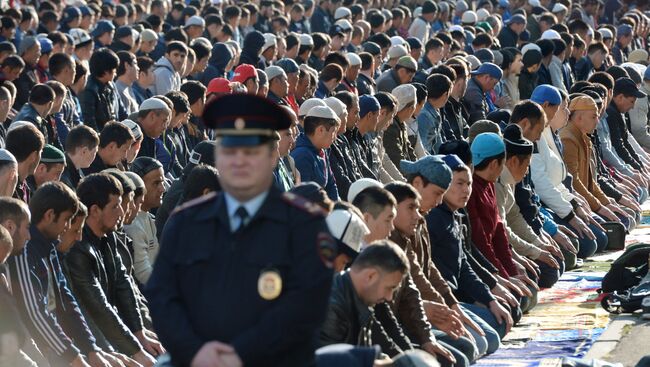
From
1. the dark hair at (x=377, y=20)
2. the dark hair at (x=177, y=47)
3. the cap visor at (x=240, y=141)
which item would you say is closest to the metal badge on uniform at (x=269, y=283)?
the cap visor at (x=240, y=141)

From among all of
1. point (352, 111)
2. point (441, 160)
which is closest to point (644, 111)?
point (352, 111)

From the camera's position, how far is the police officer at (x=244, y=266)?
4652 mm

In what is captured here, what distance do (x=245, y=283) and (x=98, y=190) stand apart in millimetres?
2972

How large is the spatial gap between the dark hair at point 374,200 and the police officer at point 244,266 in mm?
2618

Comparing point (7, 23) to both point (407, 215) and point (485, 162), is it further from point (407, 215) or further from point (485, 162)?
point (407, 215)

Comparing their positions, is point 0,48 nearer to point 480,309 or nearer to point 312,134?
point 312,134

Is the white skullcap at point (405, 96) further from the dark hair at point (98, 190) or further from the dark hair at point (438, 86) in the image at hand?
the dark hair at point (98, 190)

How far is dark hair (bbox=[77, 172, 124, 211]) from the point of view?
7.49m

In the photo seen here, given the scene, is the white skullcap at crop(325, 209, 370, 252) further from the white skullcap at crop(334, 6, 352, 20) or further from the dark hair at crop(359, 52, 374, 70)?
the white skullcap at crop(334, 6, 352, 20)

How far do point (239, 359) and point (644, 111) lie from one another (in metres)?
12.3

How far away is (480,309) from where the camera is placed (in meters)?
9.08

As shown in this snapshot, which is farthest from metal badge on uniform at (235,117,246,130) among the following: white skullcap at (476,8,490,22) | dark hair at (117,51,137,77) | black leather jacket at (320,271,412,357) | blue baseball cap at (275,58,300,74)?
white skullcap at (476,8,490,22)

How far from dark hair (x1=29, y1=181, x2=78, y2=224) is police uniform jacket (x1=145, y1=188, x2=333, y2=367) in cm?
231

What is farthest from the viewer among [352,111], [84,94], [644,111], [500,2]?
[500,2]
